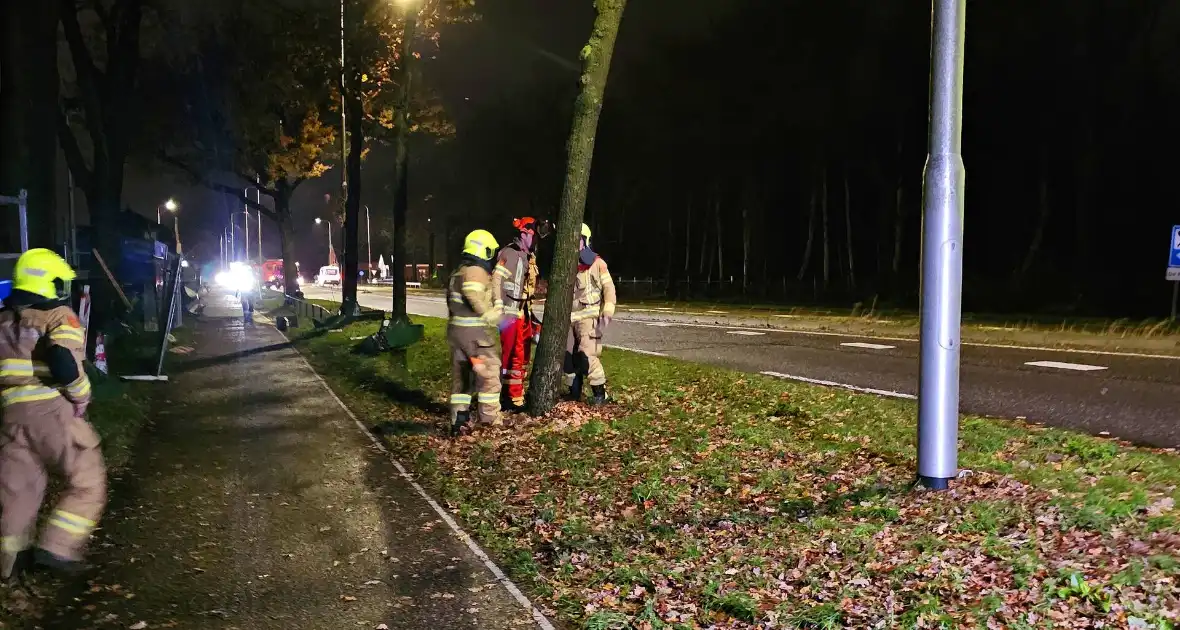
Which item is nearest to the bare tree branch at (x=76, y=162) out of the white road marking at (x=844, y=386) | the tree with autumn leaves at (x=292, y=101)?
the tree with autumn leaves at (x=292, y=101)

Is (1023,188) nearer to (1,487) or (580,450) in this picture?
(580,450)

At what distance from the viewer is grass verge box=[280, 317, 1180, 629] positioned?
4.32 m

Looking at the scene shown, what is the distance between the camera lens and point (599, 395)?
32.5ft

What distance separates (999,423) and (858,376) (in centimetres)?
449

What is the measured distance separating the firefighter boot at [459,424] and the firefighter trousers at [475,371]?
32mm

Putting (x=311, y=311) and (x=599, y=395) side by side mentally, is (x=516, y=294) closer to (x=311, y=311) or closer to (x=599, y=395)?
(x=599, y=395)

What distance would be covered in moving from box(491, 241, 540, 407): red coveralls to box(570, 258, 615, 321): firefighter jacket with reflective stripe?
1.76ft

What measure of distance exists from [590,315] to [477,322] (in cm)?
155

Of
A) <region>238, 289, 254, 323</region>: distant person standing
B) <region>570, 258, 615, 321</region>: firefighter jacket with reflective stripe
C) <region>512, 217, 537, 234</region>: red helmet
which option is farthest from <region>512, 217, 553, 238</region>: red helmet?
<region>238, 289, 254, 323</region>: distant person standing

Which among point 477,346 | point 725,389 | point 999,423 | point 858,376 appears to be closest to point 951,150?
point 999,423

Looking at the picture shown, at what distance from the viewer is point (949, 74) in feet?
18.4

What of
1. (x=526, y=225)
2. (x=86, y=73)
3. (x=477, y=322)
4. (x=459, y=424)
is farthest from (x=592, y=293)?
(x=86, y=73)

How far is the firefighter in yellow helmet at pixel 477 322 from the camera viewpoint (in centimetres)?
861

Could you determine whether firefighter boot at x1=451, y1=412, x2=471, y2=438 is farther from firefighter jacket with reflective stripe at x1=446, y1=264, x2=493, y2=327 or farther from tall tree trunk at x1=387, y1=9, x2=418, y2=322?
tall tree trunk at x1=387, y1=9, x2=418, y2=322
